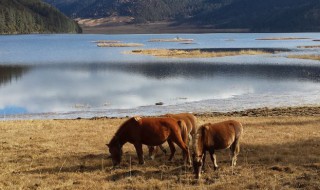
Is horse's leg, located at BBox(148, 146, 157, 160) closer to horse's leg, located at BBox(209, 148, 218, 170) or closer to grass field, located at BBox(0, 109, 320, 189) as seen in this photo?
grass field, located at BBox(0, 109, 320, 189)

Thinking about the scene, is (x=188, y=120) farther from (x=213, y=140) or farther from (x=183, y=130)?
(x=213, y=140)

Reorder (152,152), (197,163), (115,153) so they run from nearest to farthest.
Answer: (197,163)
(115,153)
(152,152)

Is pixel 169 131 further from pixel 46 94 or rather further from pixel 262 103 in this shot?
pixel 46 94

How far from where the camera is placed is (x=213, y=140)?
12555mm

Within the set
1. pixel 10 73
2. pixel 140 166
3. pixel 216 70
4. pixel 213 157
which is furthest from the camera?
pixel 216 70

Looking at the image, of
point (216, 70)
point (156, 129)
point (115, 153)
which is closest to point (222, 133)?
point (156, 129)

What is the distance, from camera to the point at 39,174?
42.4 feet

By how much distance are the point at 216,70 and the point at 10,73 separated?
3245cm

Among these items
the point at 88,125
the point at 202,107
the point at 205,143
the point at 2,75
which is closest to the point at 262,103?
the point at 202,107

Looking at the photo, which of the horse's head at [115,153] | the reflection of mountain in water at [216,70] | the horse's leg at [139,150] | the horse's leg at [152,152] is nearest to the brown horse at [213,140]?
the horse's leg at [139,150]

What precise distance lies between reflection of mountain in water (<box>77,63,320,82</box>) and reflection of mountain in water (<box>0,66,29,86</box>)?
37.9 ft

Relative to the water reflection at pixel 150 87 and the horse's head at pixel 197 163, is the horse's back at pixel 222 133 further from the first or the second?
the water reflection at pixel 150 87

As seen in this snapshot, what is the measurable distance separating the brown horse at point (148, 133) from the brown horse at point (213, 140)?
3.39ft

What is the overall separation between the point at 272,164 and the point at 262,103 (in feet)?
81.1
